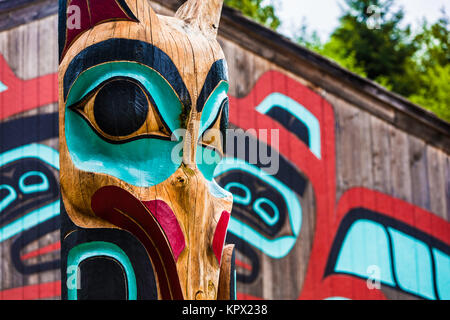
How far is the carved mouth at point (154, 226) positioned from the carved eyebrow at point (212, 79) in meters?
0.45

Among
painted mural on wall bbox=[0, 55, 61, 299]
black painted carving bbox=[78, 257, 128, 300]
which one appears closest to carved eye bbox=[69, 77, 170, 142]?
black painted carving bbox=[78, 257, 128, 300]

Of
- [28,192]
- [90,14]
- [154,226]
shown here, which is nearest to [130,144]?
[154,226]

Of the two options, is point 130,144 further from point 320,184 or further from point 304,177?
point 320,184

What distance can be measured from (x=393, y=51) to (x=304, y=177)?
49.1 feet

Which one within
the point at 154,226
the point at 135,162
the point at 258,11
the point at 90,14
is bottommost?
the point at 154,226

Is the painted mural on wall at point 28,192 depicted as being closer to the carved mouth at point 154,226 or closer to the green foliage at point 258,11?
the carved mouth at point 154,226

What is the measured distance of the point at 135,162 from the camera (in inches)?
91.4

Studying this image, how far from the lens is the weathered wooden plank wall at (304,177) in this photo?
17.7 feet

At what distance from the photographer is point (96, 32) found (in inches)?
93.8

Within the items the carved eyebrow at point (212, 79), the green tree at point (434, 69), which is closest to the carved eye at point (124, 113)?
the carved eyebrow at point (212, 79)

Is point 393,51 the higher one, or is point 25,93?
point 393,51

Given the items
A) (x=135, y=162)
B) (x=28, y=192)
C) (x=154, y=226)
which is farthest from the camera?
(x=28, y=192)

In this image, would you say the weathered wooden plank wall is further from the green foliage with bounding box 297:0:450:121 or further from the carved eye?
the green foliage with bounding box 297:0:450:121

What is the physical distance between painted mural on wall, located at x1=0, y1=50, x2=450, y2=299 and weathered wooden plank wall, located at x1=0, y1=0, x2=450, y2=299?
11 mm
